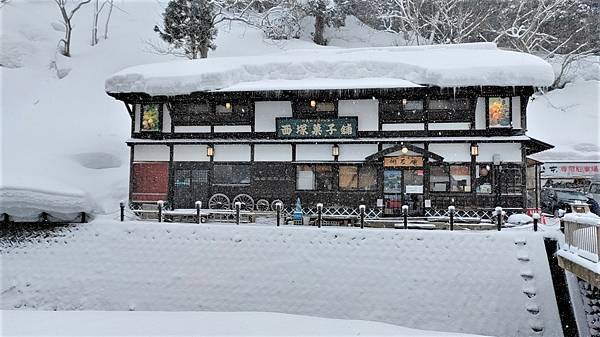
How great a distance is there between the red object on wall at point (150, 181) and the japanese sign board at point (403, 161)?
8.97 metres

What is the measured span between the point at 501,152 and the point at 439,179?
8.02 feet

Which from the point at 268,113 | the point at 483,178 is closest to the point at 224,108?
the point at 268,113

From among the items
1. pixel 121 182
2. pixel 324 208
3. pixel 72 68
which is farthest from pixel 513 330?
A: pixel 72 68

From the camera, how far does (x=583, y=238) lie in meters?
9.34

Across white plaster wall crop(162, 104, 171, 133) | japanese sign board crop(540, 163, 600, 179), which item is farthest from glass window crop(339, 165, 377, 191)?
japanese sign board crop(540, 163, 600, 179)

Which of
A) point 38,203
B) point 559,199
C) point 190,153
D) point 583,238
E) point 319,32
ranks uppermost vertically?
point 319,32

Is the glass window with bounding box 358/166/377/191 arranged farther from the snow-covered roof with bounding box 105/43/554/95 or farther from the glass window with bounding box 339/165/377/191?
the snow-covered roof with bounding box 105/43/554/95

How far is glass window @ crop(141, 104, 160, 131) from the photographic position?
18469 mm

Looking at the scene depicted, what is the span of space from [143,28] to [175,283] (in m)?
31.1

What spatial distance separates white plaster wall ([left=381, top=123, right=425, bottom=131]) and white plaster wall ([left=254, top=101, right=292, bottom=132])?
3870 millimetres

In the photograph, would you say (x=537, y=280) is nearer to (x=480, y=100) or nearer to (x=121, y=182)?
(x=480, y=100)

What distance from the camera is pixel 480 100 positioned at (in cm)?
1689

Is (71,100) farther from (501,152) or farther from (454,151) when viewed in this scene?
(501,152)

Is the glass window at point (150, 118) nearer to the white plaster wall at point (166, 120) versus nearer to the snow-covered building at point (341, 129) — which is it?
the snow-covered building at point (341, 129)
